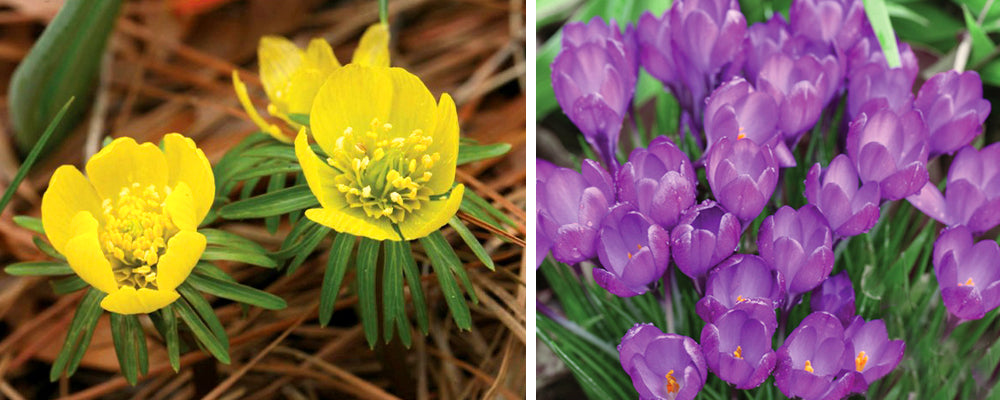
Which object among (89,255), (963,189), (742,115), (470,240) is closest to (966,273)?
(963,189)

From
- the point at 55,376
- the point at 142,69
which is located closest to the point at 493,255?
the point at 55,376

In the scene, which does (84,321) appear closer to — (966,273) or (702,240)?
(702,240)

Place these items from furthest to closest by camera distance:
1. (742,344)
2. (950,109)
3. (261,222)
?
(261,222) < (950,109) < (742,344)

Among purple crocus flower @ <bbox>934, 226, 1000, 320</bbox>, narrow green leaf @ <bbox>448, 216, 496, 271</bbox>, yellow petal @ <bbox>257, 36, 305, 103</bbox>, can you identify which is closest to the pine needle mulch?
narrow green leaf @ <bbox>448, 216, 496, 271</bbox>

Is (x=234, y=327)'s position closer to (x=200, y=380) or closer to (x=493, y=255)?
(x=200, y=380)

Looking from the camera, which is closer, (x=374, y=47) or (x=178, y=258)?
(x=178, y=258)

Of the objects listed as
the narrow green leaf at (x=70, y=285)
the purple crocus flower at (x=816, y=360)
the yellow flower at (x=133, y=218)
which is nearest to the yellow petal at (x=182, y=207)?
the yellow flower at (x=133, y=218)
